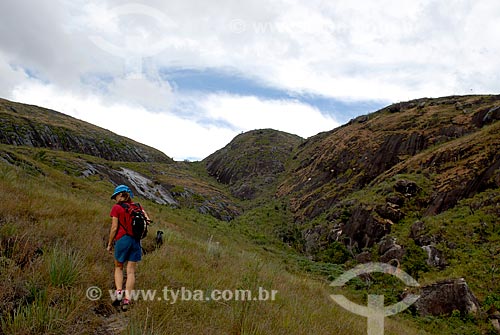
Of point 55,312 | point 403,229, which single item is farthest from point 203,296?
point 403,229

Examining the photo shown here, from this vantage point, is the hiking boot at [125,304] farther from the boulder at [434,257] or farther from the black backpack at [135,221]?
the boulder at [434,257]

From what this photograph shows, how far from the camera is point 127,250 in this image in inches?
160

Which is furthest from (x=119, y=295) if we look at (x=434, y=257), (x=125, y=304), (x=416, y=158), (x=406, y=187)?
(x=416, y=158)

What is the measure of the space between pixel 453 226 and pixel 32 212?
17151 mm

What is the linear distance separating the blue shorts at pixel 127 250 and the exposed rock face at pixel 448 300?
10.1 metres

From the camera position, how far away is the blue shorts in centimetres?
402

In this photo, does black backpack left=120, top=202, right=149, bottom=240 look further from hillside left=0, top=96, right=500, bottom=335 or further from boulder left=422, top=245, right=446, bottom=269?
boulder left=422, top=245, right=446, bottom=269

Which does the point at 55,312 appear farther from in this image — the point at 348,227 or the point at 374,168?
the point at 374,168

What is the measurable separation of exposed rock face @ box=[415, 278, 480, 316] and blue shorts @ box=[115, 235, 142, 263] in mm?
10083

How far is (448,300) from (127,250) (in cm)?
1065

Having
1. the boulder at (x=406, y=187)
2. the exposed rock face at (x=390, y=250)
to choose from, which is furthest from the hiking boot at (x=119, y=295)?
the boulder at (x=406, y=187)

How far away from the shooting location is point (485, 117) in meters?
25.4

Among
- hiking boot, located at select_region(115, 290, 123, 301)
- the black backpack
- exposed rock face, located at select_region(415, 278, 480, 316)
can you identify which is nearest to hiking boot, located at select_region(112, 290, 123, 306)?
hiking boot, located at select_region(115, 290, 123, 301)

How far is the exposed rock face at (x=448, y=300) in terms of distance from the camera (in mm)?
9391
